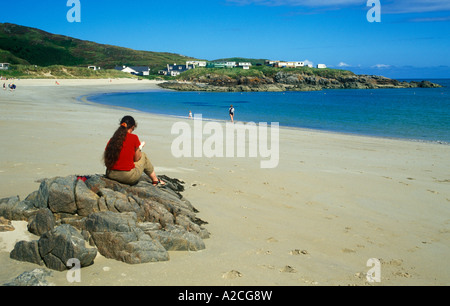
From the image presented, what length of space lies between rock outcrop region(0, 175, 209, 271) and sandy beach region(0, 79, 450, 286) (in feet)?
0.64

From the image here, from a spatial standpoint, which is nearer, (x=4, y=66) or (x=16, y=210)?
(x=16, y=210)

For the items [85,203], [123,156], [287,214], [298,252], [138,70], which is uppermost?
[138,70]

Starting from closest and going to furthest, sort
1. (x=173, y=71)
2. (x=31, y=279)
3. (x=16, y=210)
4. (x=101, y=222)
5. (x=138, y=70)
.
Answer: (x=31, y=279) → (x=101, y=222) → (x=16, y=210) → (x=138, y=70) → (x=173, y=71)

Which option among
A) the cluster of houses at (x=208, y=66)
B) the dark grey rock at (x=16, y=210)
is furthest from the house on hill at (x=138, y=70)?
the dark grey rock at (x=16, y=210)

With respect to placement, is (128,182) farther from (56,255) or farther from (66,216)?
(56,255)

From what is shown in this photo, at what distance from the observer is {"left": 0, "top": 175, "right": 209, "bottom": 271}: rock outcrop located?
17.6 ft

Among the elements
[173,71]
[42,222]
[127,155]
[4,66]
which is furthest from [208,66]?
[42,222]

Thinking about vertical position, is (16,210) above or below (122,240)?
above

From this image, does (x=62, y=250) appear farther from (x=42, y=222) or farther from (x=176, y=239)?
(x=176, y=239)

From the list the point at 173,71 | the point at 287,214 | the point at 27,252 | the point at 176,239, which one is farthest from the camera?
the point at 173,71

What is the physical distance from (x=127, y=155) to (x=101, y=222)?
163 centimetres

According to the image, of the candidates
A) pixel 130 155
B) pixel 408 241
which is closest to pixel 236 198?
pixel 130 155

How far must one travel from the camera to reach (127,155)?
716 centimetres

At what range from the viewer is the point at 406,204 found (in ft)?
30.8
